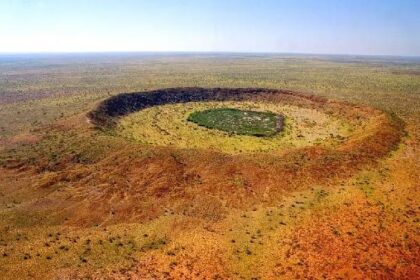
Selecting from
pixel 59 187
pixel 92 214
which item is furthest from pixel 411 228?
pixel 59 187

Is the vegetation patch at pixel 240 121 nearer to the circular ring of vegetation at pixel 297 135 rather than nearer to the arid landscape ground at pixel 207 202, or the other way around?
the arid landscape ground at pixel 207 202

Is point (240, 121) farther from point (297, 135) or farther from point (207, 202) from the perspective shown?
point (207, 202)

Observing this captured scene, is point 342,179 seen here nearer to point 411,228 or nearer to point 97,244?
point 411,228

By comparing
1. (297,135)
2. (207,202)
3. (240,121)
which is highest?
(240,121)

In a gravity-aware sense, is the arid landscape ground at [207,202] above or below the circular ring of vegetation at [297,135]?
below

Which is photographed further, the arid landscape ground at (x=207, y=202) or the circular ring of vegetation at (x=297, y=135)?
the circular ring of vegetation at (x=297, y=135)

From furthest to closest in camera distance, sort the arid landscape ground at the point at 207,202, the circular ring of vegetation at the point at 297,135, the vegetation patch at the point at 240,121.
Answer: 1. the vegetation patch at the point at 240,121
2. the circular ring of vegetation at the point at 297,135
3. the arid landscape ground at the point at 207,202

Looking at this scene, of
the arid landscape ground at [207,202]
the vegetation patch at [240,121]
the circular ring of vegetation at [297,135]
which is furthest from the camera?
the vegetation patch at [240,121]

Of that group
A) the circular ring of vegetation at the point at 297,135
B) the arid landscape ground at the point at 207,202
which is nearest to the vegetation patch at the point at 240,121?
the arid landscape ground at the point at 207,202

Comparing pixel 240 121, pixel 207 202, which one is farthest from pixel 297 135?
pixel 207 202
